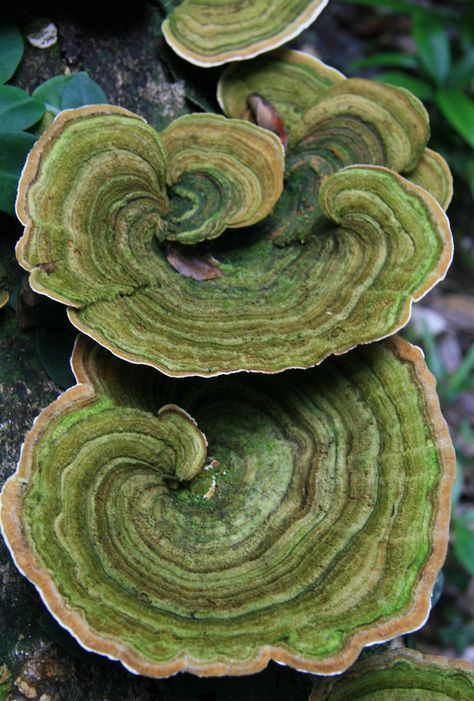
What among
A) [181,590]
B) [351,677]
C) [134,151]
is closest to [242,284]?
[134,151]

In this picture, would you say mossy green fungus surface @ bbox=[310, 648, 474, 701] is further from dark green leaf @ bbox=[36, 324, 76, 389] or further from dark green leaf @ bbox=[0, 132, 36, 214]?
dark green leaf @ bbox=[0, 132, 36, 214]

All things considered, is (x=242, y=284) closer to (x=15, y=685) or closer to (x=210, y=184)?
(x=210, y=184)

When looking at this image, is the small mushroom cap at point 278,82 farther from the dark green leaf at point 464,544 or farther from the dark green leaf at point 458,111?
the dark green leaf at point 464,544

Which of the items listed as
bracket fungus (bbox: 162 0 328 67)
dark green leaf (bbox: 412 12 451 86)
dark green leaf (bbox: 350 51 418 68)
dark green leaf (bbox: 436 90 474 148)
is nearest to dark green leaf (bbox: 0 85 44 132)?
bracket fungus (bbox: 162 0 328 67)

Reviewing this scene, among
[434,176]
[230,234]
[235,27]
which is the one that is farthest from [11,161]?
[434,176]

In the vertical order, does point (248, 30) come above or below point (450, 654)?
above

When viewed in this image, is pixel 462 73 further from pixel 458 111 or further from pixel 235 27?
pixel 235 27

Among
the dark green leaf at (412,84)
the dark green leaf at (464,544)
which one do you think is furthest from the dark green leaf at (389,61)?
the dark green leaf at (464,544)

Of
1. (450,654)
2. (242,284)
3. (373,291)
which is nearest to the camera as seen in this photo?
(373,291)
